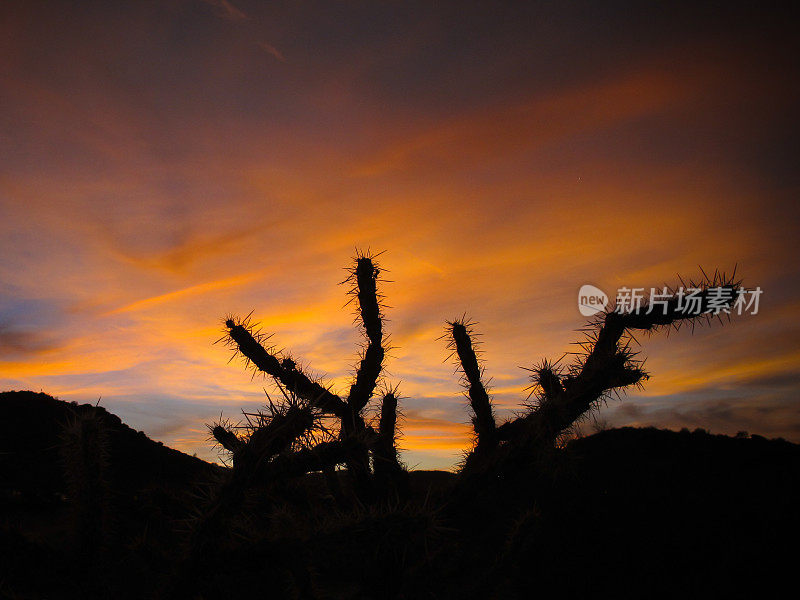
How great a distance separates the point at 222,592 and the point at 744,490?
876cm

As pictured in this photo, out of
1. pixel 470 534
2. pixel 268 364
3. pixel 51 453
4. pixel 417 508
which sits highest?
pixel 268 364

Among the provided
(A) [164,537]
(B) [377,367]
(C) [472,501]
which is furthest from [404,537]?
(A) [164,537]

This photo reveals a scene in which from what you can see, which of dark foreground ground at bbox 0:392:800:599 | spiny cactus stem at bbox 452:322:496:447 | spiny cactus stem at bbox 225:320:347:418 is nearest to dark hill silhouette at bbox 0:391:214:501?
dark foreground ground at bbox 0:392:800:599

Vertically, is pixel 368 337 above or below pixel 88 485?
above

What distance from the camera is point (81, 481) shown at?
434cm

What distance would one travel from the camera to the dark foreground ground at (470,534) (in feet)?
11.7

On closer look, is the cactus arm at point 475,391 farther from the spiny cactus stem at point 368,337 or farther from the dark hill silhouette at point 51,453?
the dark hill silhouette at point 51,453


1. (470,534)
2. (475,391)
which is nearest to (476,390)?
(475,391)

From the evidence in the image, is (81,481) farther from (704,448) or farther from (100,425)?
(704,448)

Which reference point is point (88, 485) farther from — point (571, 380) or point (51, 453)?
point (51, 453)

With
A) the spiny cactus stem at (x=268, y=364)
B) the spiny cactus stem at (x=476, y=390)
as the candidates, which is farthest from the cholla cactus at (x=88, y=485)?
the spiny cactus stem at (x=476, y=390)

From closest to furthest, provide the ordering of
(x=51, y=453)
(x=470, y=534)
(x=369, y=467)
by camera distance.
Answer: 1. (x=369, y=467)
2. (x=470, y=534)
3. (x=51, y=453)

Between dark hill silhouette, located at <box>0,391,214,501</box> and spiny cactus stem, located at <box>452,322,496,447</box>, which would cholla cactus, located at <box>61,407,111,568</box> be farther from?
dark hill silhouette, located at <box>0,391,214,501</box>

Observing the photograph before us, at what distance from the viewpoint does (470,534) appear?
9258 mm
